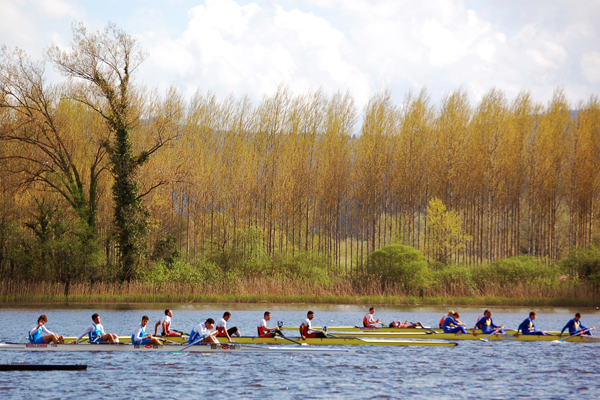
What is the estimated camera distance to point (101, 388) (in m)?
18.6

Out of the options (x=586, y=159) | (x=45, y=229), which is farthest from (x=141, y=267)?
(x=586, y=159)

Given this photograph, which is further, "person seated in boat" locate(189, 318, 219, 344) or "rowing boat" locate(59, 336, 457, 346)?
"rowing boat" locate(59, 336, 457, 346)

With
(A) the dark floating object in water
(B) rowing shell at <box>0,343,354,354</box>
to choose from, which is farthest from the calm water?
(B) rowing shell at <box>0,343,354,354</box>

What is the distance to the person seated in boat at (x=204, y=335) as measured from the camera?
2412 cm

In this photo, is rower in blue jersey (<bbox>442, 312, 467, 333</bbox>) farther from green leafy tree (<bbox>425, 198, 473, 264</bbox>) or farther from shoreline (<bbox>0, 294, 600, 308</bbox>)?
green leafy tree (<bbox>425, 198, 473, 264</bbox>)

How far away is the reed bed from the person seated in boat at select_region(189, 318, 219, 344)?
18094 millimetres

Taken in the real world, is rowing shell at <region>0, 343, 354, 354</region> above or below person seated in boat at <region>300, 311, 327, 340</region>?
below

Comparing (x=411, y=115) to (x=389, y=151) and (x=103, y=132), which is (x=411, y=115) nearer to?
(x=389, y=151)

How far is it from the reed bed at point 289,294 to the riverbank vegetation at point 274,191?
0.17 meters

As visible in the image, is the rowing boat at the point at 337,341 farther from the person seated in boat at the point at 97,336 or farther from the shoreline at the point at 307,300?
→ the shoreline at the point at 307,300

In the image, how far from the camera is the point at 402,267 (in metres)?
45.2

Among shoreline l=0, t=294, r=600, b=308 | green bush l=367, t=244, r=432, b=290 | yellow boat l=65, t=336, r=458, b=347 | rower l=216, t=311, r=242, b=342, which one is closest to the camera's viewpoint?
rower l=216, t=311, r=242, b=342

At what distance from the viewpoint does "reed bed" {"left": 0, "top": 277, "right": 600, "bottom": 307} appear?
139 ft

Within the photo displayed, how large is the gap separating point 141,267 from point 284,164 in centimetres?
1681
